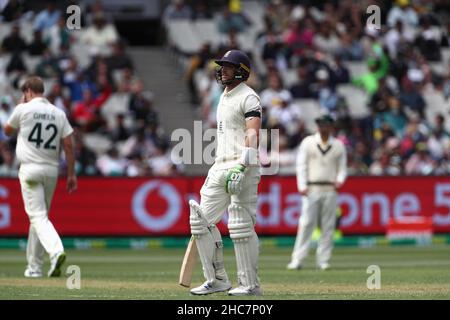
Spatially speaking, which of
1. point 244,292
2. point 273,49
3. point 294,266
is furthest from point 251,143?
point 273,49

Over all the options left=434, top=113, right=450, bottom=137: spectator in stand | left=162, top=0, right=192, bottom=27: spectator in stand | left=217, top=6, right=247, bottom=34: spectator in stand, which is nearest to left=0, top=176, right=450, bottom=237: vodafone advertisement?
left=434, top=113, right=450, bottom=137: spectator in stand

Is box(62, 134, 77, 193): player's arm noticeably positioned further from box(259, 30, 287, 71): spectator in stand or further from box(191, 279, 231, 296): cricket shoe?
box(259, 30, 287, 71): spectator in stand

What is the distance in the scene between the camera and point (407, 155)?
2844 cm

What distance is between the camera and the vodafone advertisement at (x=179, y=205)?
24578mm

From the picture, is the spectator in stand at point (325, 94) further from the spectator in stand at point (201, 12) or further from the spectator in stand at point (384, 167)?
the spectator in stand at point (201, 12)

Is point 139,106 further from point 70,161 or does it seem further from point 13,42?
point 70,161

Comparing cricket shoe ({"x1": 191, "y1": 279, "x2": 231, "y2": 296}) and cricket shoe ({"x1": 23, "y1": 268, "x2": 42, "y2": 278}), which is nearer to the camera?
cricket shoe ({"x1": 191, "y1": 279, "x2": 231, "y2": 296})

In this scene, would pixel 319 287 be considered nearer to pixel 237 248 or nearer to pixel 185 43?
pixel 237 248

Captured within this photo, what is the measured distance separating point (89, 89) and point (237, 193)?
16.1 m

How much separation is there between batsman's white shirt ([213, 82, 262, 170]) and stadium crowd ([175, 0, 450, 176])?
13665 mm

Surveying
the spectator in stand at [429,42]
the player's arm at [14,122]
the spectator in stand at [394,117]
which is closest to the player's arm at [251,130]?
the player's arm at [14,122]

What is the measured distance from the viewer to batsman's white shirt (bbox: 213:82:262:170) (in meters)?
12.8

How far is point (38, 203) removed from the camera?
16.0m
